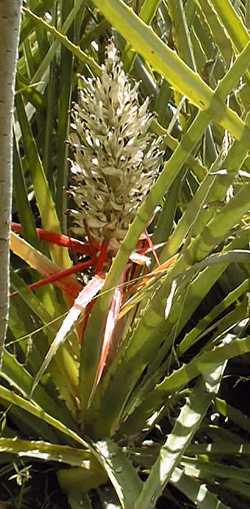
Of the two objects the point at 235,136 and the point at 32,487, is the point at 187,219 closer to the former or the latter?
the point at 235,136

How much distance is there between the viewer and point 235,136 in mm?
782

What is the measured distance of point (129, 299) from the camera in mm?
909

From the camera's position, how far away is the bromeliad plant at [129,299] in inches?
32.2

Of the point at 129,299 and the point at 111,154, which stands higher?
the point at 111,154

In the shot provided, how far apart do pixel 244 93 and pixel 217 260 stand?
245 mm

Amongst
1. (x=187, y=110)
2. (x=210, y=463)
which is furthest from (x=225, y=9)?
(x=210, y=463)

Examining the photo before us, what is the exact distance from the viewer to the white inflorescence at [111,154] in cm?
84

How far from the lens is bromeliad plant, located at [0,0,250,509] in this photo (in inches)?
32.2

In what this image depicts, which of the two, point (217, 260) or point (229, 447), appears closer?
point (217, 260)

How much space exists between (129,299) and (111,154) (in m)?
0.15

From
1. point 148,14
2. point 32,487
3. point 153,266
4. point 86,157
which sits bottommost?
point 32,487

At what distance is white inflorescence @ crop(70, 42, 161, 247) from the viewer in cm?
84

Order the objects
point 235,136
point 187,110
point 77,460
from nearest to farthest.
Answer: point 235,136
point 77,460
point 187,110

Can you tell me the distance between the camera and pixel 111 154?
846 mm
